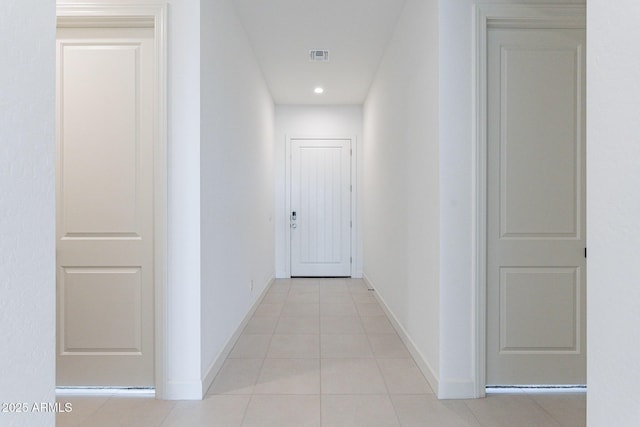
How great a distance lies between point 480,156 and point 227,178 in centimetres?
182

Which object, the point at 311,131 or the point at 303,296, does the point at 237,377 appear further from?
the point at 311,131

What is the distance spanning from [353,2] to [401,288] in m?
2.46

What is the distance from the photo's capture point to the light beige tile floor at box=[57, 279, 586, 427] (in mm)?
1985

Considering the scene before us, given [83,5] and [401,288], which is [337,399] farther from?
[83,5]

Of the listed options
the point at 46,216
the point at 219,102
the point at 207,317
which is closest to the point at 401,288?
the point at 207,317

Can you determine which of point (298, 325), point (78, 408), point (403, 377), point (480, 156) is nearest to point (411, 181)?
point (480, 156)

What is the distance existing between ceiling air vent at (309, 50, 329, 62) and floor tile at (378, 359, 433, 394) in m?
3.18

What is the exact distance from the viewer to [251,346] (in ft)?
10.2

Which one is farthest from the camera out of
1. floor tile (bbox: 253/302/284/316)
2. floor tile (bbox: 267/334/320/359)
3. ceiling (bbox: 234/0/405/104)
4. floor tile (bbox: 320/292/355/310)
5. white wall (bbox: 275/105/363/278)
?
white wall (bbox: 275/105/363/278)

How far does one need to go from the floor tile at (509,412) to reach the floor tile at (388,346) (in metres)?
0.77

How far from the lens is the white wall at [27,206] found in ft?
2.61

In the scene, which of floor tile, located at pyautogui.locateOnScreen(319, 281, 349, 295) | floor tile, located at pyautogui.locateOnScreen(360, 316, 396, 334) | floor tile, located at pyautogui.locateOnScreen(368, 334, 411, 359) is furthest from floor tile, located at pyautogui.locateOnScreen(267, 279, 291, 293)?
floor tile, located at pyautogui.locateOnScreen(368, 334, 411, 359)

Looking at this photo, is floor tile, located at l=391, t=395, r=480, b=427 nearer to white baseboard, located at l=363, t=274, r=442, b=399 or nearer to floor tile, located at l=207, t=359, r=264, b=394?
white baseboard, located at l=363, t=274, r=442, b=399

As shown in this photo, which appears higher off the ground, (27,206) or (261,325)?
(27,206)
